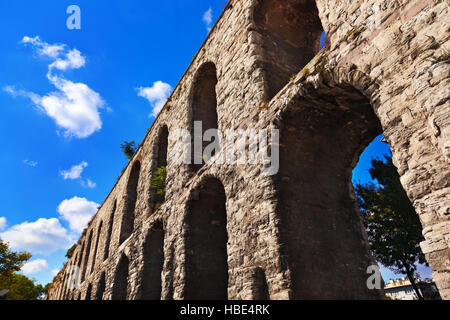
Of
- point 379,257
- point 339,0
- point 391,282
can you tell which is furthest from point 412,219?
point 391,282

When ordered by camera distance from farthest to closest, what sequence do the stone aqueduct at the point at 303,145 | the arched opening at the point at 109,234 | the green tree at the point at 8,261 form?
the green tree at the point at 8,261
the arched opening at the point at 109,234
the stone aqueduct at the point at 303,145

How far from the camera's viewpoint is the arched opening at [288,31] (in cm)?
598

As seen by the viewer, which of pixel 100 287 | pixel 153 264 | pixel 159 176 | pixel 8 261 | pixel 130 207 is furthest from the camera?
pixel 8 261

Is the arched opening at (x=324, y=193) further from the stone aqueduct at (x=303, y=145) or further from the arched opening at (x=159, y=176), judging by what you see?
the arched opening at (x=159, y=176)

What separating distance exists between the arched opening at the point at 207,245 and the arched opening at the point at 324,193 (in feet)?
7.40

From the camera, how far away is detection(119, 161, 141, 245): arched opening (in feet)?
38.3

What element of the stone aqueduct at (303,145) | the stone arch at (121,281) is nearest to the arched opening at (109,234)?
the stone arch at (121,281)

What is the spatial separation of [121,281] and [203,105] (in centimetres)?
681

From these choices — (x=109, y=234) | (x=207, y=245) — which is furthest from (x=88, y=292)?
(x=207, y=245)

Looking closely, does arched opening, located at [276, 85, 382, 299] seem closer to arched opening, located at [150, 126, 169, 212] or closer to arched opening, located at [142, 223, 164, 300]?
arched opening, located at [142, 223, 164, 300]

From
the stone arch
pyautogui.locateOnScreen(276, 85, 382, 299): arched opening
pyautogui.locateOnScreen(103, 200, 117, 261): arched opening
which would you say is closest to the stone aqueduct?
pyautogui.locateOnScreen(276, 85, 382, 299): arched opening

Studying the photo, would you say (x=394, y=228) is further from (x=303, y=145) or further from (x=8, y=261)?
(x=8, y=261)

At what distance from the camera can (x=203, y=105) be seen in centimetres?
855

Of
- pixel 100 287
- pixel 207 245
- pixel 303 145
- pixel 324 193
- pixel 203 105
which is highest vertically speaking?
pixel 203 105
